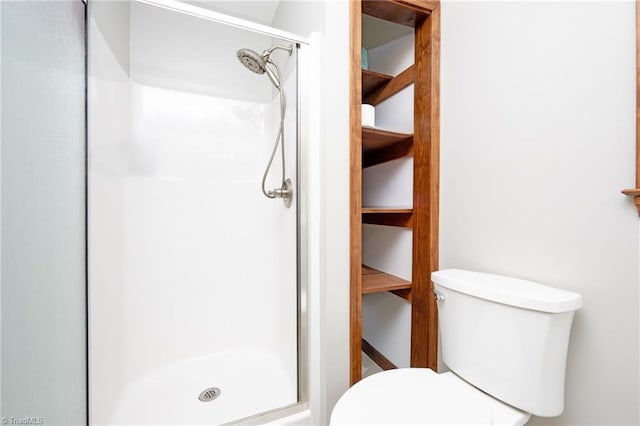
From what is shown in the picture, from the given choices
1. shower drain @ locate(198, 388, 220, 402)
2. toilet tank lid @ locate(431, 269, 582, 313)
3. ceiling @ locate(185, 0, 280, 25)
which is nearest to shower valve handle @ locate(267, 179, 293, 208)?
toilet tank lid @ locate(431, 269, 582, 313)

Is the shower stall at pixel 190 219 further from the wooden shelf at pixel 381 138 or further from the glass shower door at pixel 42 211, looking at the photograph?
the wooden shelf at pixel 381 138

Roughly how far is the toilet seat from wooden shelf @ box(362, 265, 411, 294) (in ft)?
1.18

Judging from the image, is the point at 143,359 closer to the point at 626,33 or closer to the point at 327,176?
the point at 327,176

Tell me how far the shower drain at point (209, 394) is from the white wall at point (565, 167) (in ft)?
4.26

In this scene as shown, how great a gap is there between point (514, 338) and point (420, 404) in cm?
31

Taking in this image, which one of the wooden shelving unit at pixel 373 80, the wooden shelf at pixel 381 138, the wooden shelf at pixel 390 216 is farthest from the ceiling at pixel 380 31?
the wooden shelf at pixel 390 216

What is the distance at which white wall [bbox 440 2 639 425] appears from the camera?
2.13 feet

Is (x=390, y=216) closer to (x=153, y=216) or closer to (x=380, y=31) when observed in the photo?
(x=380, y=31)

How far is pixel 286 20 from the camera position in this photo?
1393 mm

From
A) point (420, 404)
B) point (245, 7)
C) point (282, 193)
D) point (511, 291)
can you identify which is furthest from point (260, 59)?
point (420, 404)

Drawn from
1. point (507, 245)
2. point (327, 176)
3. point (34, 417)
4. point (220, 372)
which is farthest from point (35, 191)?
point (507, 245)

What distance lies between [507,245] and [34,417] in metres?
1.34

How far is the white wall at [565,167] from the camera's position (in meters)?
0.65

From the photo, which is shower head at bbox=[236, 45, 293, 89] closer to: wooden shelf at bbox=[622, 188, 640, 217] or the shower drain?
wooden shelf at bbox=[622, 188, 640, 217]
